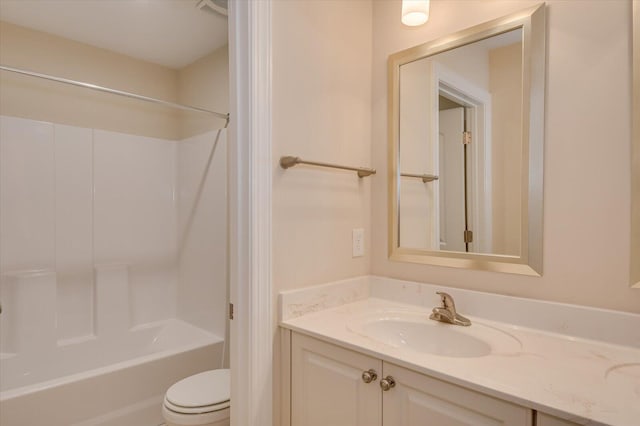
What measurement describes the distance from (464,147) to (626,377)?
882mm

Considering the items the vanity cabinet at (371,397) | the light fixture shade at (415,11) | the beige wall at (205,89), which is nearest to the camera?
the vanity cabinet at (371,397)

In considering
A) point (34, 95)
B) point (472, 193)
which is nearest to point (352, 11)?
point (472, 193)

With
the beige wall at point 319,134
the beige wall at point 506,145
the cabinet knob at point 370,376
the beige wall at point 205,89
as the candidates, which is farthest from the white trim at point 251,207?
the beige wall at point 205,89

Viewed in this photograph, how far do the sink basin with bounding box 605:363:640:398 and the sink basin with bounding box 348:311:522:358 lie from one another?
0.24 m

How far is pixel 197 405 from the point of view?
148 centimetres

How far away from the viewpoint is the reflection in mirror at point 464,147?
4.23ft

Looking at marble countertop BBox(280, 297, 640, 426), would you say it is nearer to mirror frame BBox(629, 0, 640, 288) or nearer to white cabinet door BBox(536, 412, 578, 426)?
white cabinet door BBox(536, 412, 578, 426)

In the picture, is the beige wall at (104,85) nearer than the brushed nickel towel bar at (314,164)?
No

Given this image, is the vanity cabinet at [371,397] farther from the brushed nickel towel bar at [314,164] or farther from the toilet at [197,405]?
the brushed nickel towel bar at [314,164]

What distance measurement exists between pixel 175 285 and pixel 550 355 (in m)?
2.59

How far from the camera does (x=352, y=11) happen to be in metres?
1.60

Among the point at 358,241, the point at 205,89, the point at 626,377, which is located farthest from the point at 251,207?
the point at 205,89

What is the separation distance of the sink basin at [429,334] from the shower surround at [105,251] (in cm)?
138

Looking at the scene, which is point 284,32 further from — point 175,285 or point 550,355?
point 175,285
